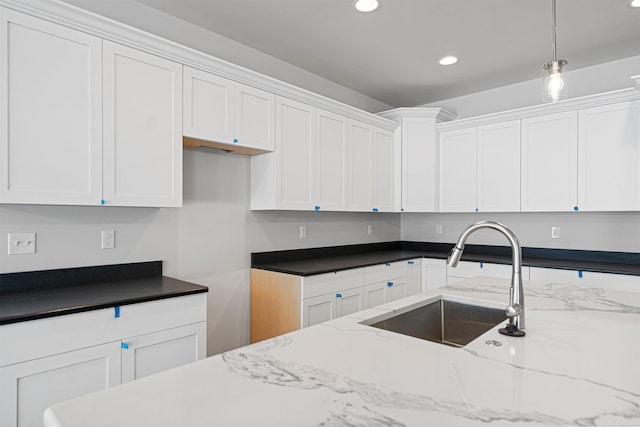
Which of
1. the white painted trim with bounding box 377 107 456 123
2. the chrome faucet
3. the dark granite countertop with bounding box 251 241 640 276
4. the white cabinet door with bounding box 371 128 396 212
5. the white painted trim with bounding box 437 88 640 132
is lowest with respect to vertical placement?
the dark granite countertop with bounding box 251 241 640 276

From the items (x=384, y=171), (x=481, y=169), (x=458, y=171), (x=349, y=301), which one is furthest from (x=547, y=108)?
(x=349, y=301)

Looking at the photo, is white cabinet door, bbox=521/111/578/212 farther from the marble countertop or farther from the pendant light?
the marble countertop

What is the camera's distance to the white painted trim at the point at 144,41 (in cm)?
188

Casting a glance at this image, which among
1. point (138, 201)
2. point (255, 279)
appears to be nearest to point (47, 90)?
point (138, 201)

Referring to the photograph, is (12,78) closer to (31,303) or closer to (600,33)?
(31,303)

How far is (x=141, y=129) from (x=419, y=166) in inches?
115

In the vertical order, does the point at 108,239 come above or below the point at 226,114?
below

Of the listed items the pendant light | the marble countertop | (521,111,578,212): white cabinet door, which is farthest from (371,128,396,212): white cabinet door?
the marble countertop

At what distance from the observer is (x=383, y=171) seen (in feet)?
13.4

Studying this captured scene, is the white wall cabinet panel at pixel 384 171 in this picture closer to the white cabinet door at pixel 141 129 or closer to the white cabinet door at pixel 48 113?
the white cabinet door at pixel 141 129

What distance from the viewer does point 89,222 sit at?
2.30 m

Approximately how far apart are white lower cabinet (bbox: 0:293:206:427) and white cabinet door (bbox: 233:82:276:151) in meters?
1.18

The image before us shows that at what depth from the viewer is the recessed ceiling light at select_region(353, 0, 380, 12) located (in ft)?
8.23

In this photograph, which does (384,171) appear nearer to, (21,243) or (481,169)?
(481,169)
